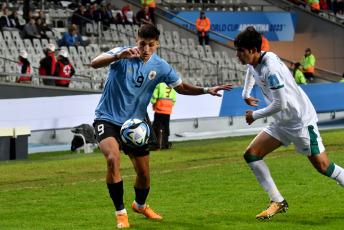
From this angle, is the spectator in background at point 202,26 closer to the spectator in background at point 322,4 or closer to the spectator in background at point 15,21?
the spectator in background at point 15,21

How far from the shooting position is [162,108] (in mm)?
19156

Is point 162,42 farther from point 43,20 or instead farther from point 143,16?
point 43,20

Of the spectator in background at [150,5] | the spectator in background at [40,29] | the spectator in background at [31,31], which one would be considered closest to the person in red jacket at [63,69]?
the spectator in background at [31,31]

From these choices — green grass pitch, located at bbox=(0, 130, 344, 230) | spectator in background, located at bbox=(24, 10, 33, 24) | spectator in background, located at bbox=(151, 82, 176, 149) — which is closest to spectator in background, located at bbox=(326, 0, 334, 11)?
spectator in background, located at bbox=(24, 10, 33, 24)

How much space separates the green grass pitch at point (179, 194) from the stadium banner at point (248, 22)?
18.1 meters

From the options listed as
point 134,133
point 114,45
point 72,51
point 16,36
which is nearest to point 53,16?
point 114,45

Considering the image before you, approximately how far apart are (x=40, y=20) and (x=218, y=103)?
24.4 ft

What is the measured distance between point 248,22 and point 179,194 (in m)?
27.0

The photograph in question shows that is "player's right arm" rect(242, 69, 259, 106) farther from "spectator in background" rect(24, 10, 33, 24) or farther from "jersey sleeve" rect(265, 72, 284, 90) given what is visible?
"spectator in background" rect(24, 10, 33, 24)

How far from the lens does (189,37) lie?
3353cm

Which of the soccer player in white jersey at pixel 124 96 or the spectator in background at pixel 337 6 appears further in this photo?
the spectator in background at pixel 337 6

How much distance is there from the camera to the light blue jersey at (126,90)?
321 inches

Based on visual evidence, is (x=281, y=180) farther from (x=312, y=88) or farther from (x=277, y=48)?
(x=277, y=48)

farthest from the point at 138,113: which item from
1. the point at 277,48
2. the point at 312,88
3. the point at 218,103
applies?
the point at 277,48
